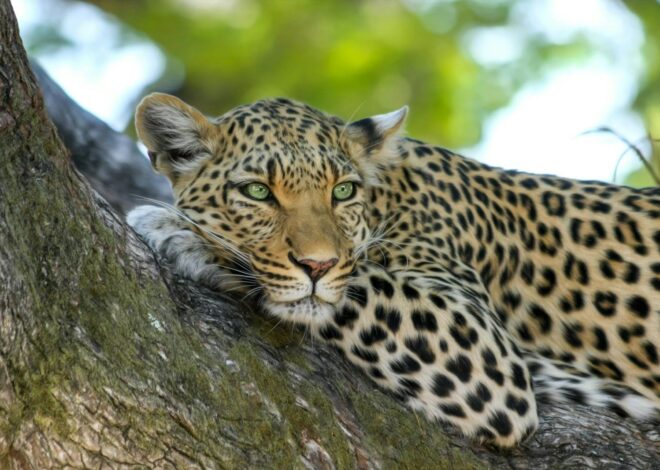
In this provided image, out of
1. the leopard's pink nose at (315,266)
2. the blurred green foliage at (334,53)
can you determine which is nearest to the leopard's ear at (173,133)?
the leopard's pink nose at (315,266)

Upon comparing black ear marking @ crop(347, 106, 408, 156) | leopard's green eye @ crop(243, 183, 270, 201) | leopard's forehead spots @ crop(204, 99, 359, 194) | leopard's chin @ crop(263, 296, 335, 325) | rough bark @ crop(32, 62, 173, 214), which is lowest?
rough bark @ crop(32, 62, 173, 214)

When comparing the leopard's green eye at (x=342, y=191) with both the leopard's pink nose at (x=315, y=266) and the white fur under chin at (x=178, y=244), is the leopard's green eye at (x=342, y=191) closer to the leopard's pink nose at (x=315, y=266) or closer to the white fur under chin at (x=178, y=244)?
the leopard's pink nose at (x=315, y=266)

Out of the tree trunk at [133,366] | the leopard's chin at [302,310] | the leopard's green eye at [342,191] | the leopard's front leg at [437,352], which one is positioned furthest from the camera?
the leopard's green eye at [342,191]

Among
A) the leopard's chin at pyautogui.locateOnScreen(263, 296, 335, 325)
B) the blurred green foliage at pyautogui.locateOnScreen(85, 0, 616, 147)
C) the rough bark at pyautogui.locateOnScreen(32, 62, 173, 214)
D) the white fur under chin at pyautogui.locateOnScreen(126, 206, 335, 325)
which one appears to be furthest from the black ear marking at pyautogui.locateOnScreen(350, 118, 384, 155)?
the blurred green foliage at pyautogui.locateOnScreen(85, 0, 616, 147)

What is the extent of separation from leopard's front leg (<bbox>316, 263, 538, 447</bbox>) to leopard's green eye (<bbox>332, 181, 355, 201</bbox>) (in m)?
0.40

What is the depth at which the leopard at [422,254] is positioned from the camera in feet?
19.6

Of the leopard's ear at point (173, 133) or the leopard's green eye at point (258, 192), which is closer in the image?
the leopard's green eye at point (258, 192)

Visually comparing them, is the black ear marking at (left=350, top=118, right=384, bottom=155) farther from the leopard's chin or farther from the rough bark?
the rough bark

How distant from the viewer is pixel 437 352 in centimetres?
613

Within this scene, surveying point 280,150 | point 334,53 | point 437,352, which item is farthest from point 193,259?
point 334,53

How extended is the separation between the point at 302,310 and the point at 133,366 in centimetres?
130

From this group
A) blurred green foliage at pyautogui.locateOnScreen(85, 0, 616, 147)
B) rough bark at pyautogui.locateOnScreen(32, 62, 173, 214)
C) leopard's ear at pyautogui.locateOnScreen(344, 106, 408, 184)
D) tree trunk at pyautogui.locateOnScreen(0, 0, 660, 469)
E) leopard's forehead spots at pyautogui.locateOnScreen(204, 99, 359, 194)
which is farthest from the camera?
blurred green foliage at pyautogui.locateOnScreen(85, 0, 616, 147)

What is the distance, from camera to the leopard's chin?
579cm

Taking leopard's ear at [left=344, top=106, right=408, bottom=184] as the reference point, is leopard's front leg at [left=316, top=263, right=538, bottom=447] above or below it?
below
